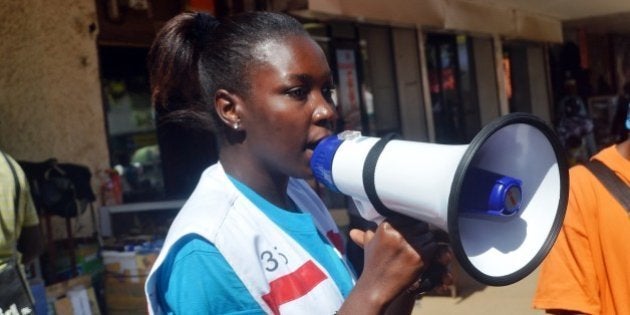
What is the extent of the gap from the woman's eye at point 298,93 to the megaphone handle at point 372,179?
0.22 m

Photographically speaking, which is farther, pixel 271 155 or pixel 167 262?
pixel 271 155

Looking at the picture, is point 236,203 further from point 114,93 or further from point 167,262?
point 114,93

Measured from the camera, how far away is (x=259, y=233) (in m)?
1.46

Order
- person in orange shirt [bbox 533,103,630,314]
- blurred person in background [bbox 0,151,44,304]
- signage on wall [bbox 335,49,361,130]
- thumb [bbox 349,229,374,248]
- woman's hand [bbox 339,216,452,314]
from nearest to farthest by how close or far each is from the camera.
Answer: woman's hand [bbox 339,216,452,314] → thumb [bbox 349,229,374,248] → person in orange shirt [bbox 533,103,630,314] → blurred person in background [bbox 0,151,44,304] → signage on wall [bbox 335,49,361,130]

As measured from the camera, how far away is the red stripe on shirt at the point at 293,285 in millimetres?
1391

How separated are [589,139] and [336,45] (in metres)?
6.49

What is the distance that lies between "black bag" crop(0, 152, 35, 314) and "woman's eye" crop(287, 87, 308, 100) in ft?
6.34

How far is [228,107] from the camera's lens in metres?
1.54

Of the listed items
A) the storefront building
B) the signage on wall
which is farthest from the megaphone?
the signage on wall

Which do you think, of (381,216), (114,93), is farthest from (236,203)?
(114,93)

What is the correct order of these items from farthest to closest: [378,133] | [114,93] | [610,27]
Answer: [610,27] < [378,133] < [114,93]

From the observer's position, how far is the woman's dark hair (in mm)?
1523

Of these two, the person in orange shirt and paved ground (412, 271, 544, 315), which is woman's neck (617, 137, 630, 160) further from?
paved ground (412, 271, 544, 315)

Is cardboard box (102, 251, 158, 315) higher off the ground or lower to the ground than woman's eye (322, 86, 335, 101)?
lower
